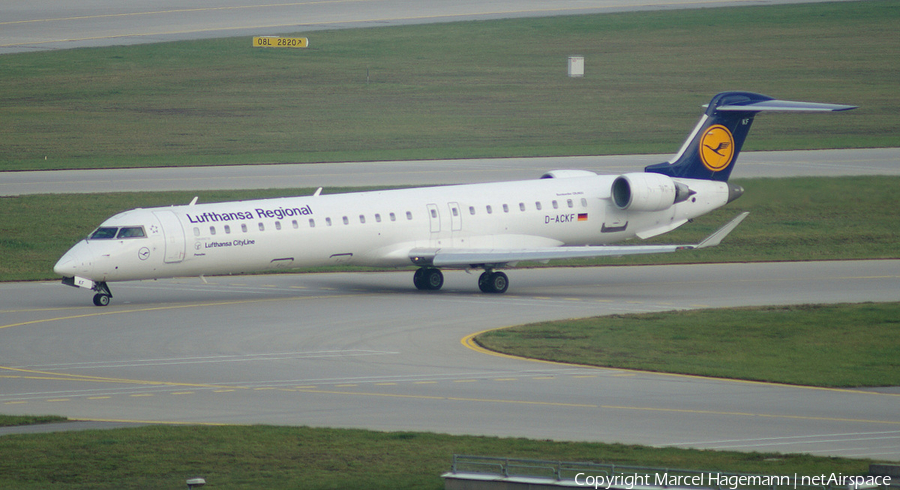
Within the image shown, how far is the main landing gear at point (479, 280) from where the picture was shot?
4056cm

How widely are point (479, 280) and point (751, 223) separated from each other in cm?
1833

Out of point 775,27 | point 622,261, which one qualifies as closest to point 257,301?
point 622,261

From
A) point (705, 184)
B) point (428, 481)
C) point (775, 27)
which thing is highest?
point (775, 27)

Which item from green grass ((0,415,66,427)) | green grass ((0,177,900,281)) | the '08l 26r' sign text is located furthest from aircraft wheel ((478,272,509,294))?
the '08l 26r' sign text

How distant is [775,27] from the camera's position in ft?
357

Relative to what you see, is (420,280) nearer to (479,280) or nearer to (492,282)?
(479,280)

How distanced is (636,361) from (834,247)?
22928 mm

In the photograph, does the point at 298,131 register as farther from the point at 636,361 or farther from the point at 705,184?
the point at 636,361

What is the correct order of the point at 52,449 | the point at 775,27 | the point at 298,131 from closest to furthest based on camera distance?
the point at 52,449, the point at 298,131, the point at 775,27

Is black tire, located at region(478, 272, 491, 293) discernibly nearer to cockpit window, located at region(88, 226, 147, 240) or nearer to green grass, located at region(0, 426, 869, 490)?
cockpit window, located at region(88, 226, 147, 240)

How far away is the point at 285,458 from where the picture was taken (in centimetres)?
2102

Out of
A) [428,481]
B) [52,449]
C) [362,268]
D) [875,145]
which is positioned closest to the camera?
[428,481]

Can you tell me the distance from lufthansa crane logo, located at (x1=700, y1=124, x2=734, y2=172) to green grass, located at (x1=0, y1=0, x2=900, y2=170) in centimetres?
2510

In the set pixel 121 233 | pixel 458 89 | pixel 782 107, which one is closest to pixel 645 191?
pixel 782 107
